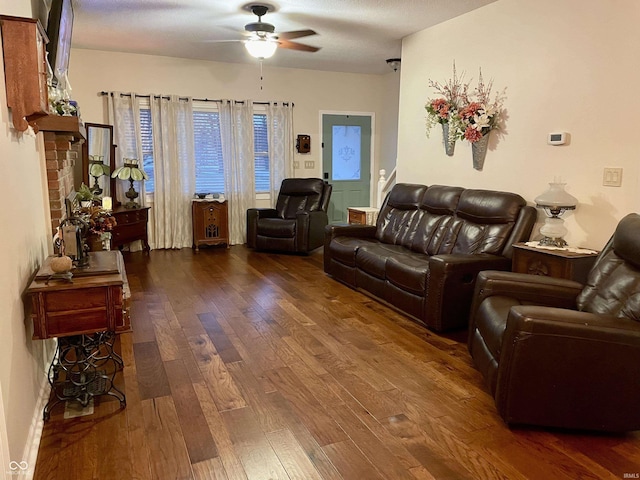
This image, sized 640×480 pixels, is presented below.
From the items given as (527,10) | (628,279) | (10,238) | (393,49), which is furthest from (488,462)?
(393,49)

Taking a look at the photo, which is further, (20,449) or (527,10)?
(527,10)

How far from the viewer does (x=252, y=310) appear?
12.7ft

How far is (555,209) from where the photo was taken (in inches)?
129

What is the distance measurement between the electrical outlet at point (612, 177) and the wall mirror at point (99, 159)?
5156 mm

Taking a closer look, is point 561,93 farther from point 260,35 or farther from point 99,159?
point 99,159

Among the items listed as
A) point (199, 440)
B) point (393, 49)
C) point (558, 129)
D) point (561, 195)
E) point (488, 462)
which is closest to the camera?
point (488, 462)

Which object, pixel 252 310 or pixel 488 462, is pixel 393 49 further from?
pixel 488 462

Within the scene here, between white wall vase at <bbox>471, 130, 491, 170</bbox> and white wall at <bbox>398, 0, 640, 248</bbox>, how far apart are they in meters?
0.06

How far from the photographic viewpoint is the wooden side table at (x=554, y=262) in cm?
301

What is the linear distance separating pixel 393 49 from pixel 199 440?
206 inches

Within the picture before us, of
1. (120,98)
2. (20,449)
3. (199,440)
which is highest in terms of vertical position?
(120,98)

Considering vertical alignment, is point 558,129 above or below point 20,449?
above

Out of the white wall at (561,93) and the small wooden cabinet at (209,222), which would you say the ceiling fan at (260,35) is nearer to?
Answer: the white wall at (561,93)

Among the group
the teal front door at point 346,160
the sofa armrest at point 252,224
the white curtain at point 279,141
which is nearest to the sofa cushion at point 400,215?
the sofa armrest at point 252,224
